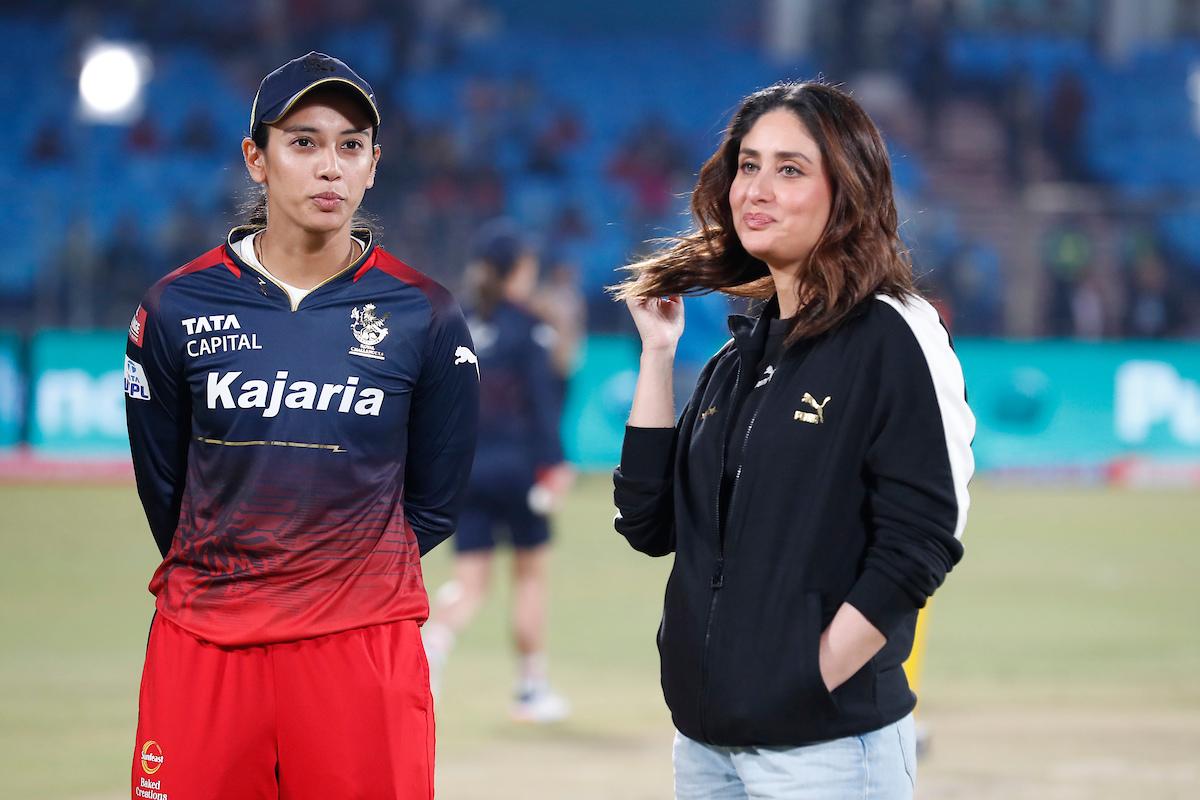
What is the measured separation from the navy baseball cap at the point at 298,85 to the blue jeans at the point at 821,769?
177cm

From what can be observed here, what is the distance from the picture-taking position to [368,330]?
4031 mm

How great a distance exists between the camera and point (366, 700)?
154 inches

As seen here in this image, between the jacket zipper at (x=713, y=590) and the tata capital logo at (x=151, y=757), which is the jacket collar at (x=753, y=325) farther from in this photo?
the tata capital logo at (x=151, y=757)

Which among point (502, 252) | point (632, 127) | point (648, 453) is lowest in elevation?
point (648, 453)

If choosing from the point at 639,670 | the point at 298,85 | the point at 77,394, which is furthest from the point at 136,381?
the point at 77,394

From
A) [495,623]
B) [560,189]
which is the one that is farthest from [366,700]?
[560,189]

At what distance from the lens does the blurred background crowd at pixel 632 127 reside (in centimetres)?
2433

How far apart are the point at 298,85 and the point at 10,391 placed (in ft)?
51.1

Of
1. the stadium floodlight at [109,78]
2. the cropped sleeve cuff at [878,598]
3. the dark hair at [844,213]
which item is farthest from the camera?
the stadium floodlight at [109,78]

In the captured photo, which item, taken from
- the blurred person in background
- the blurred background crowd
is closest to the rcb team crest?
the blurred person in background

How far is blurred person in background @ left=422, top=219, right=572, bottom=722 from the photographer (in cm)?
877

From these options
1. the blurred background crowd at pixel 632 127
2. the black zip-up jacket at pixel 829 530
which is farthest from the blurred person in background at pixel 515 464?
the blurred background crowd at pixel 632 127

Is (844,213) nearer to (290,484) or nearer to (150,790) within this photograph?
(290,484)

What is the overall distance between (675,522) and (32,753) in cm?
508
